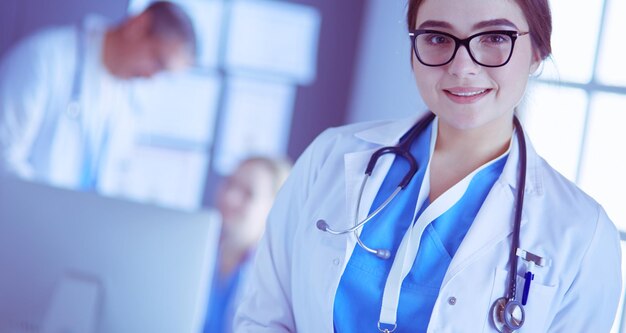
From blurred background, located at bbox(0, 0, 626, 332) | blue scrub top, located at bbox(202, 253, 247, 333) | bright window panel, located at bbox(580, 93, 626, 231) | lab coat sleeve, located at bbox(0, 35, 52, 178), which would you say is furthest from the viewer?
blurred background, located at bbox(0, 0, 626, 332)

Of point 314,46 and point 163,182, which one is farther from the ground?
point 314,46

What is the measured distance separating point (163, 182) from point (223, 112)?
1.45ft

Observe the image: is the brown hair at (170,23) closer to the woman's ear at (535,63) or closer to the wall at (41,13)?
the wall at (41,13)

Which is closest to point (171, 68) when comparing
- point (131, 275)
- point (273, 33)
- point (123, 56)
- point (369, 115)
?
point (123, 56)

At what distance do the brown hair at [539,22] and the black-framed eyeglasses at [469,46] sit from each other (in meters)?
0.03

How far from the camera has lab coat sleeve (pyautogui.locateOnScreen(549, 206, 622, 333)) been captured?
122cm

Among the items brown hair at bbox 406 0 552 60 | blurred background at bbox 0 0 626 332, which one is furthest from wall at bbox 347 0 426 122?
brown hair at bbox 406 0 552 60

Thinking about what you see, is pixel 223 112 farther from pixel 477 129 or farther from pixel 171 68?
pixel 477 129

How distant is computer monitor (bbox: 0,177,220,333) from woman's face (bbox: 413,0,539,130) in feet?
1.71

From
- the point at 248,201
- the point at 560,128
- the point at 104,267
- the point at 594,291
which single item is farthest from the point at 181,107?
the point at 594,291

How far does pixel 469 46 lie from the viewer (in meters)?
1.21

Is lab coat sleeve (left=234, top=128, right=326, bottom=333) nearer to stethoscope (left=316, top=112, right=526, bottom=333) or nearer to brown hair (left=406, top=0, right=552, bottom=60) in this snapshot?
stethoscope (left=316, top=112, right=526, bottom=333)

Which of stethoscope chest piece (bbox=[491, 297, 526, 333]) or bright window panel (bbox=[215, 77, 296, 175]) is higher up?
bright window panel (bbox=[215, 77, 296, 175])

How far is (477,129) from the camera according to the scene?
1.32 meters
